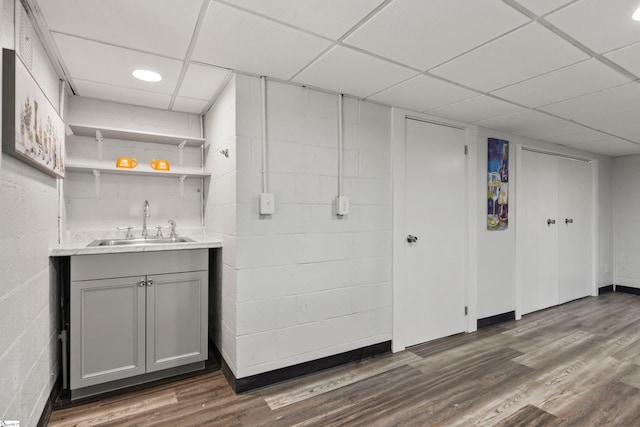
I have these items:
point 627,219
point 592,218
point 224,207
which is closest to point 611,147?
point 592,218

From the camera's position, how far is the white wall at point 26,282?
1369 millimetres

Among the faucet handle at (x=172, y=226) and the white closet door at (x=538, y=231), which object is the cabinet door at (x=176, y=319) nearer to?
the faucet handle at (x=172, y=226)

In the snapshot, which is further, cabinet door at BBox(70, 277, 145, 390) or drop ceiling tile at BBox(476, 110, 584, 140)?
drop ceiling tile at BBox(476, 110, 584, 140)

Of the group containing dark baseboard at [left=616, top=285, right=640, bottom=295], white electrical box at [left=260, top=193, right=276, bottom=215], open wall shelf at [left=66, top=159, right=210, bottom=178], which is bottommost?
dark baseboard at [left=616, top=285, right=640, bottom=295]

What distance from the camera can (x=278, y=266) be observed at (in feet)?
8.02

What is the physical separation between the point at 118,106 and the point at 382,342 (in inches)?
121

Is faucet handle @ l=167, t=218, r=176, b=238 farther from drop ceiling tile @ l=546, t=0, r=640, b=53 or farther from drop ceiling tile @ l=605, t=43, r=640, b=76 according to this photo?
drop ceiling tile @ l=605, t=43, r=640, b=76

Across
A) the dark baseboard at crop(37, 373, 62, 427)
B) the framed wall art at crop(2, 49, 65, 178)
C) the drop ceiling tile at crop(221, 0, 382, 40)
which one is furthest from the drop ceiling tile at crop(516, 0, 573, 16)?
the dark baseboard at crop(37, 373, 62, 427)

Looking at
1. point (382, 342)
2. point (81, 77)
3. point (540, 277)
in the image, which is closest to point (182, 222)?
point (81, 77)

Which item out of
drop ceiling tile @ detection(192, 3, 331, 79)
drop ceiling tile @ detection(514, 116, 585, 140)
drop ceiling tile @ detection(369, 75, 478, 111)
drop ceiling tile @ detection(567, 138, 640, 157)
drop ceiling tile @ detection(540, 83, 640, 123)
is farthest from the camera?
drop ceiling tile @ detection(567, 138, 640, 157)

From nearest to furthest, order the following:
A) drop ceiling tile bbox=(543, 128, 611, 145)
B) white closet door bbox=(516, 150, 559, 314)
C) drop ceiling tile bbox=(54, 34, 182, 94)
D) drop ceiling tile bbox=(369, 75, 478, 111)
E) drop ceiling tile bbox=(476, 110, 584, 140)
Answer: drop ceiling tile bbox=(54, 34, 182, 94) → drop ceiling tile bbox=(369, 75, 478, 111) → drop ceiling tile bbox=(476, 110, 584, 140) → drop ceiling tile bbox=(543, 128, 611, 145) → white closet door bbox=(516, 150, 559, 314)

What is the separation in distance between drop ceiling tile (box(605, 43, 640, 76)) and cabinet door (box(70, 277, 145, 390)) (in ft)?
11.1

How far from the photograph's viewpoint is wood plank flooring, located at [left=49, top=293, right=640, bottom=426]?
201 cm

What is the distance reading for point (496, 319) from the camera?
3.75m
